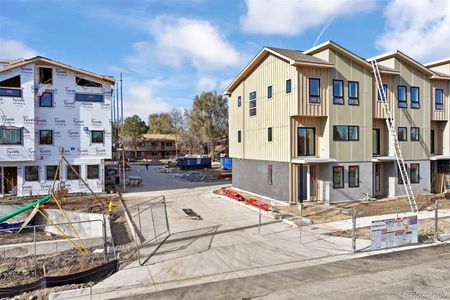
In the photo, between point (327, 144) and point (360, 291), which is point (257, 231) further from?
point (327, 144)

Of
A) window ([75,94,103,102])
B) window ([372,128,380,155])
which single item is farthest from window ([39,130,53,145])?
window ([372,128,380,155])

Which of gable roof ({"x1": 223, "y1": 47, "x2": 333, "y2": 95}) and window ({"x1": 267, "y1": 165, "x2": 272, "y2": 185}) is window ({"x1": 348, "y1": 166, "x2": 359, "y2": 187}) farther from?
gable roof ({"x1": 223, "y1": 47, "x2": 333, "y2": 95})

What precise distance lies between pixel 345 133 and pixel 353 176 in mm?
3082

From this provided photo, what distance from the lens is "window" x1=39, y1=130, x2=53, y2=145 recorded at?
2764 cm

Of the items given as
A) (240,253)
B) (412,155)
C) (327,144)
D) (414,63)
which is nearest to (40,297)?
(240,253)

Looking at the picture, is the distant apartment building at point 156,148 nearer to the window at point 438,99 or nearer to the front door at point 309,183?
the front door at point 309,183

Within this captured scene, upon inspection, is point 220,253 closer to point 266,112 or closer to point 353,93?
point 266,112

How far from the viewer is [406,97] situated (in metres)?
26.5

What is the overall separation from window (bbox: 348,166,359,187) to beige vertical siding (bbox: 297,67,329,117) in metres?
4.35

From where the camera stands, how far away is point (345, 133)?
77.8 feet

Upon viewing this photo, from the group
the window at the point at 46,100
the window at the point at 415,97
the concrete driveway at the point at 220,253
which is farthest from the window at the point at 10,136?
the window at the point at 415,97

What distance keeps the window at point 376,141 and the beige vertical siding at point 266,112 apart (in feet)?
25.3

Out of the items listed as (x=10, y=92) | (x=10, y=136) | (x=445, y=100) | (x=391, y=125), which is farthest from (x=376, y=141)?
(x=10, y=92)

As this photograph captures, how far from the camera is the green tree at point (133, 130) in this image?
259 feet
